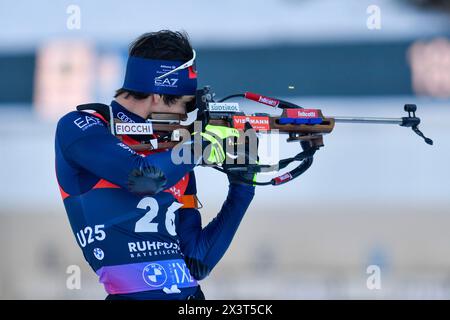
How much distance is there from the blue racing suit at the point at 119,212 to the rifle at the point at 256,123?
0.33ft

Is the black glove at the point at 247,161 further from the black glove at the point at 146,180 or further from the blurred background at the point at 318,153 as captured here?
the blurred background at the point at 318,153

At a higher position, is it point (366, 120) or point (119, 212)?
point (366, 120)

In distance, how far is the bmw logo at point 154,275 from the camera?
3.35 metres

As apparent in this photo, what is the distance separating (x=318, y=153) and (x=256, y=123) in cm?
545

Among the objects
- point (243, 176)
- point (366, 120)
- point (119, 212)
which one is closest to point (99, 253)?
point (119, 212)

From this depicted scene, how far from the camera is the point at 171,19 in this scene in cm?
1030

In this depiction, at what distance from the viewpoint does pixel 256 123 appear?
11.9 ft

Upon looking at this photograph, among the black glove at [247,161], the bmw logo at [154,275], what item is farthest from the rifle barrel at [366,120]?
the bmw logo at [154,275]

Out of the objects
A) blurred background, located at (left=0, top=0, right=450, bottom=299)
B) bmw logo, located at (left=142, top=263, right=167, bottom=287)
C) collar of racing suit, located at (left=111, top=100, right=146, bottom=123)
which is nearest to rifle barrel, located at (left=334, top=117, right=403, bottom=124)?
collar of racing suit, located at (left=111, top=100, right=146, bottom=123)

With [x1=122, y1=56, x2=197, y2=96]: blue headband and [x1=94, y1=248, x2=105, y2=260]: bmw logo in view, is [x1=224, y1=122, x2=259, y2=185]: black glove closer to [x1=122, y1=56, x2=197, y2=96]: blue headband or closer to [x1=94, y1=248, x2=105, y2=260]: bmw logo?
[x1=122, y1=56, x2=197, y2=96]: blue headband

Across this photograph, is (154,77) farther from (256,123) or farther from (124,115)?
(256,123)

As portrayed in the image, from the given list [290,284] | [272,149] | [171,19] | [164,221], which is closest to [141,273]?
[164,221]
